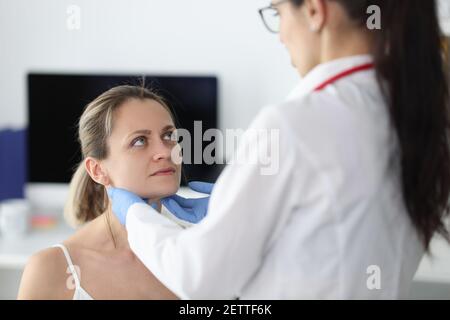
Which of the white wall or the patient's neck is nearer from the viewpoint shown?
the patient's neck

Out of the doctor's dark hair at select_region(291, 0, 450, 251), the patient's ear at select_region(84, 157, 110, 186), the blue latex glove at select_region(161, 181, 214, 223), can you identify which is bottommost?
the blue latex glove at select_region(161, 181, 214, 223)

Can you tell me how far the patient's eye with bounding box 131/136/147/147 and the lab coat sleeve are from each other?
0.54 m

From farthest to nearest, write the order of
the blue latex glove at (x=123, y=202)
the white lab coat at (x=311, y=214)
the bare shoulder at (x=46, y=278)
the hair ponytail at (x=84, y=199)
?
the hair ponytail at (x=84, y=199), the bare shoulder at (x=46, y=278), the blue latex glove at (x=123, y=202), the white lab coat at (x=311, y=214)

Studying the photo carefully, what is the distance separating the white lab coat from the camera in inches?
35.2

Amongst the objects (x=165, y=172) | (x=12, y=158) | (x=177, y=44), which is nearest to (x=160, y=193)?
(x=165, y=172)

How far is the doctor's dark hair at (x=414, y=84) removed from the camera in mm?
911

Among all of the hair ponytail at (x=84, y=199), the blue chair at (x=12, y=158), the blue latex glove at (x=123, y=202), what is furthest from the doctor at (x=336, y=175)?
the blue chair at (x=12, y=158)

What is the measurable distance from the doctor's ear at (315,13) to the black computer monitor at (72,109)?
5.68ft

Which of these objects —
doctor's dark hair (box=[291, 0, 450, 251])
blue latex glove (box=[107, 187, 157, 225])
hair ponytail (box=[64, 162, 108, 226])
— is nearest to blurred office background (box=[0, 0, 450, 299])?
hair ponytail (box=[64, 162, 108, 226])

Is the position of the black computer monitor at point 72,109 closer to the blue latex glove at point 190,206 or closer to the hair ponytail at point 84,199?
the hair ponytail at point 84,199

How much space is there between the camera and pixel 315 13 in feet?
3.08

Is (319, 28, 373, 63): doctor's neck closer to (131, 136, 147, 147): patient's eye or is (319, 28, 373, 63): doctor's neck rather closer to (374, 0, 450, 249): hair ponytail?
(374, 0, 450, 249): hair ponytail

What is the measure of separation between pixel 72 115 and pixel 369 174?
2131 millimetres

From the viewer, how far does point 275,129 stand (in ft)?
2.92
